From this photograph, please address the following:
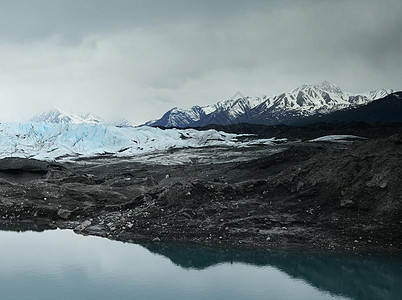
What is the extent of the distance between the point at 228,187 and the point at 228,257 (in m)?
5.33

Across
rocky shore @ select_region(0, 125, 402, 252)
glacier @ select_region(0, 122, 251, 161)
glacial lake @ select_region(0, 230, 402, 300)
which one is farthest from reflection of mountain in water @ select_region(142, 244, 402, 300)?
glacier @ select_region(0, 122, 251, 161)

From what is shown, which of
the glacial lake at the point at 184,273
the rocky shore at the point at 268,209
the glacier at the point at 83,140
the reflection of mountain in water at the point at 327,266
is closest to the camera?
the glacial lake at the point at 184,273

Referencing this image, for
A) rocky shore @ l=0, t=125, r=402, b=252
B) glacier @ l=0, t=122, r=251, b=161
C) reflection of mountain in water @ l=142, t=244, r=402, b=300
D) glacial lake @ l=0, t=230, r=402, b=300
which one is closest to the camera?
glacial lake @ l=0, t=230, r=402, b=300

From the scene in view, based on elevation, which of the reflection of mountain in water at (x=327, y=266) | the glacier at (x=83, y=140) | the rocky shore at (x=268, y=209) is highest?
the glacier at (x=83, y=140)

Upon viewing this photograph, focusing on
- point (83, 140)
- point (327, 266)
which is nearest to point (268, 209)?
point (327, 266)

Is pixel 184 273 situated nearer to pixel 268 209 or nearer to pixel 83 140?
pixel 268 209

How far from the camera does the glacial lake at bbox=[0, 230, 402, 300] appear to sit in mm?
9656

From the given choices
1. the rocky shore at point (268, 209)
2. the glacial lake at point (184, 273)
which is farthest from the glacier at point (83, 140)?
the glacial lake at point (184, 273)

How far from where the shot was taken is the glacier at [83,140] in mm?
72875

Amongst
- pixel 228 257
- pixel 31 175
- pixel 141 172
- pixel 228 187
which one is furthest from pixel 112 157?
pixel 228 257

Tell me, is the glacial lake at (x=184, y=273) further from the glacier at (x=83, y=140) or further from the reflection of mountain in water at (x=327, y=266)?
the glacier at (x=83, y=140)

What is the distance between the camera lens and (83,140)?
78.9 metres

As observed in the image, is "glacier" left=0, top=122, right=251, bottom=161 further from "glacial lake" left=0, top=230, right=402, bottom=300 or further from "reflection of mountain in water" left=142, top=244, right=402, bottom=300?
"reflection of mountain in water" left=142, top=244, right=402, bottom=300

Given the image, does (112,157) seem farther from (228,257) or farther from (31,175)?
(228,257)
